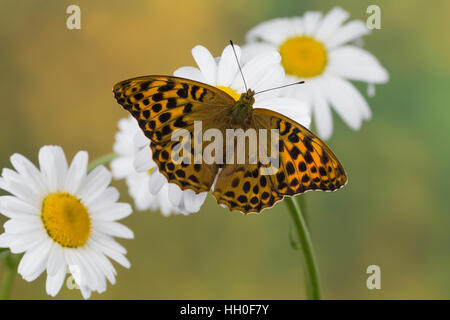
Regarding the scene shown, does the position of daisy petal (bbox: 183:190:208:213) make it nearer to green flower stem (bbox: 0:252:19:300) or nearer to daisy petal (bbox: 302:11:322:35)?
green flower stem (bbox: 0:252:19:300)

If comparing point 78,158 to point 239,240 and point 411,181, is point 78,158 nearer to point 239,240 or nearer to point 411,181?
point 239,240

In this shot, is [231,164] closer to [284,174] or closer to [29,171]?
[284,174]

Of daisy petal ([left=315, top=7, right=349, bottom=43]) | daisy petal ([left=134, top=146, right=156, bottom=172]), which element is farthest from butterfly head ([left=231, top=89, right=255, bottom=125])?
daisy petal ([left=315, top=7, right=349, bottom=43])

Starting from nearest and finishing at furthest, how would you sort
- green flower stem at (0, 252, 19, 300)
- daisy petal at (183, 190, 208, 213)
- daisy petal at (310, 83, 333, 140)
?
daisy petal at (183, 190, 208, 213)
green flower stem at (0, 252, 19, 300)
daisy petal at (310, 83, 333, 140)

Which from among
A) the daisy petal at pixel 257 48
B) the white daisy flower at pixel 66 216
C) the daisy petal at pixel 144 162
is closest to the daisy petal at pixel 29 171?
the white daisy flower at pixel 66 216

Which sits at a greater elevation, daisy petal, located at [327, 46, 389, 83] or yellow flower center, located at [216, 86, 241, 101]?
daisy petal, located at [327, 46, 389, 83]
